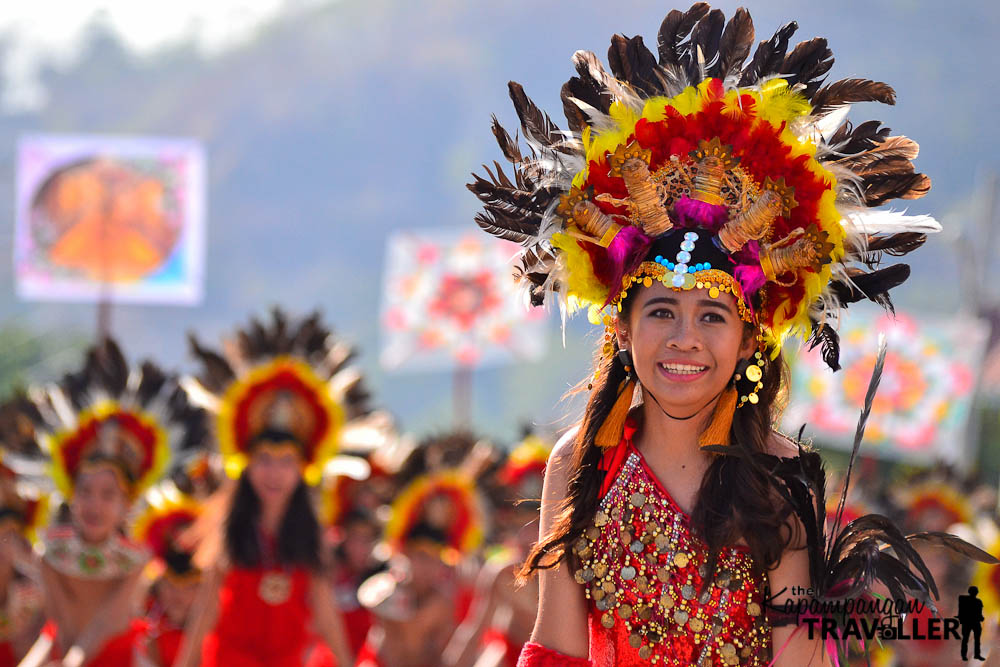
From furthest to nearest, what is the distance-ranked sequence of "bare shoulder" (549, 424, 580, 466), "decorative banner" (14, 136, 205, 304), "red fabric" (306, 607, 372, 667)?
1. "decorative banner" (14, 136, 205, 304)
2. "red fabric" (306, 607, 372, 667)
3. "bare shoulder" (549, 424, 580, 466)

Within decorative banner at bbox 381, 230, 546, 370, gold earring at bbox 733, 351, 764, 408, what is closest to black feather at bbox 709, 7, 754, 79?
gold earring at bbox 733, 351, 764, 408

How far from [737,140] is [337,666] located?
421 centimetres

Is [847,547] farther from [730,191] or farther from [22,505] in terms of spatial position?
[22,505]

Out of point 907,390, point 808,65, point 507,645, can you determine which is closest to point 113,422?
point 507,645

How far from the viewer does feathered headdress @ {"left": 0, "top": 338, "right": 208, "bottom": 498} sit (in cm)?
744

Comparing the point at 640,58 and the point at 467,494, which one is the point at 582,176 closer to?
the point at 640,58

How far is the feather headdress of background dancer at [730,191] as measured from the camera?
3162mm

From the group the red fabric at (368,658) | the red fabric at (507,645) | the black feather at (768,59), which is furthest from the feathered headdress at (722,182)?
the red fabric at (368,658)

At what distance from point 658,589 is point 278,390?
400cm

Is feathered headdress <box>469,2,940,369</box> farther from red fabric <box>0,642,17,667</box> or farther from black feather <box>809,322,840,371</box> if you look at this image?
red fabric <box>0,642,17,667</box>

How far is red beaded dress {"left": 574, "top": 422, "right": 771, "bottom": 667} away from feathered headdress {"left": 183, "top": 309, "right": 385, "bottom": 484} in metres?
3.77

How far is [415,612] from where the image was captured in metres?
8.07

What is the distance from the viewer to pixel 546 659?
3174 mm

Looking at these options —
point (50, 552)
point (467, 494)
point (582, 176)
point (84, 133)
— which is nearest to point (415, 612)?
point (467, 494)
